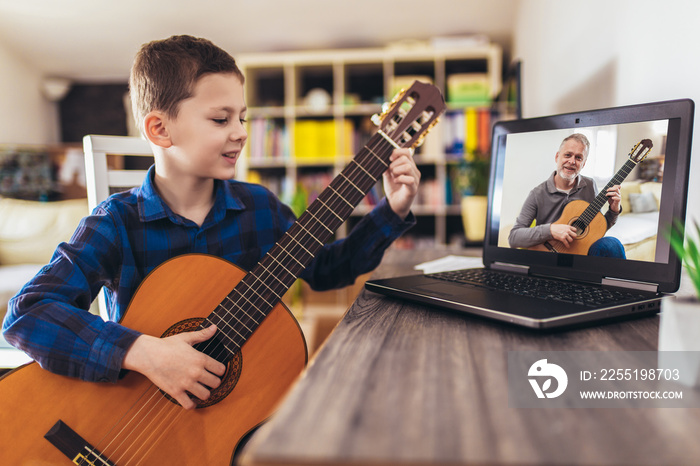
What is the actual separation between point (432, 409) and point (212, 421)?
44cm

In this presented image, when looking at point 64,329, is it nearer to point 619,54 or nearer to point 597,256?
point 597,256

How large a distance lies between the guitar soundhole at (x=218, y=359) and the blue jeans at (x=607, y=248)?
0.59m

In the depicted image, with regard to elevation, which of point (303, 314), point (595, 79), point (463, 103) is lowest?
→ point (303, 314)

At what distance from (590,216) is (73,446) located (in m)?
0.86

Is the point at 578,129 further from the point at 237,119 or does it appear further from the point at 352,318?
the point at 237,119

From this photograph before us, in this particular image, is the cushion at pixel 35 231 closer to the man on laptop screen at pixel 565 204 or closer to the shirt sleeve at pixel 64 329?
the shirt sleeve at pixel 64 329

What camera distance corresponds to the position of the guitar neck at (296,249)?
0.73m

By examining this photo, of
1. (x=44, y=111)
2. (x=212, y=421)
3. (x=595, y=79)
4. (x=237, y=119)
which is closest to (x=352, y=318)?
(x=212, y=421)

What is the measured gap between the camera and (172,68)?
901 millimetres

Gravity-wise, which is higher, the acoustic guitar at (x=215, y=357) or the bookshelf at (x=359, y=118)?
the bookshelf at (x=359, y=118)

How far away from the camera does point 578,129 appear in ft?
2.65

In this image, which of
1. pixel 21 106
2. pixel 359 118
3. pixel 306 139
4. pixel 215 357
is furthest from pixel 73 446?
pixel 21 106

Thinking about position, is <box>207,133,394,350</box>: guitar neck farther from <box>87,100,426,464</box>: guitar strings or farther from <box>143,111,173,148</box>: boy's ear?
<box>143,111,173,148</box>: boy's ear

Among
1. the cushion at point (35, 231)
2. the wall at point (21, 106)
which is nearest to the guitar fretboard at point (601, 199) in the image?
Answer: the cushion at point (35, 231)
